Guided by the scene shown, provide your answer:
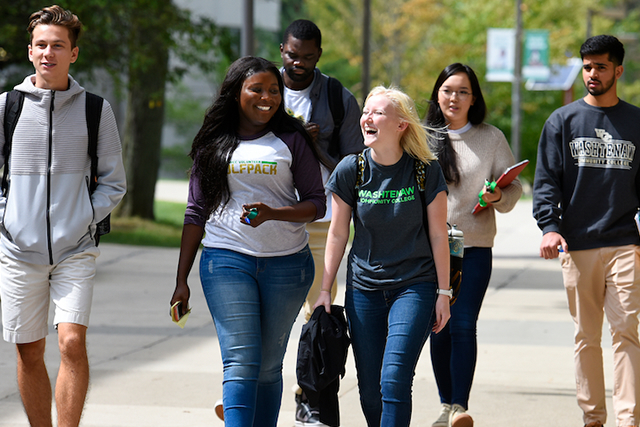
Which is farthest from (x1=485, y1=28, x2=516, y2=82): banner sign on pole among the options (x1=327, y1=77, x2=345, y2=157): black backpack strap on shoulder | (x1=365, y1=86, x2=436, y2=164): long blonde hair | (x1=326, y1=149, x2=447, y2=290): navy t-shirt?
(x1=326, y1=149, x2=447, y2=290): navy t-shirt

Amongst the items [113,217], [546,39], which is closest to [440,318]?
[113,217]

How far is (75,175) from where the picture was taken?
4.05 m

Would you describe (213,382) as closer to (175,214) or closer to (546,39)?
(175,214)

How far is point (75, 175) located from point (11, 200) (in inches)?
11.6

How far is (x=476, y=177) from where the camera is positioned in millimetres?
5055

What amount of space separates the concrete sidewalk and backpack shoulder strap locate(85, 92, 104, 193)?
1607mm

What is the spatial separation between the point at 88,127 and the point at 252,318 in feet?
3.82

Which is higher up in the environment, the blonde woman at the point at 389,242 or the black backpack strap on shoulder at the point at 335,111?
the black backpack strap on shoulder at the point at 335,111

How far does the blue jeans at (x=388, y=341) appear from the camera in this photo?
3750 millimetres

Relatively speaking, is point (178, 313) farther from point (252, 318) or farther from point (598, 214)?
point (598, 214)

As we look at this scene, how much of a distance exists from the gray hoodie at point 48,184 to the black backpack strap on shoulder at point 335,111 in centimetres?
146

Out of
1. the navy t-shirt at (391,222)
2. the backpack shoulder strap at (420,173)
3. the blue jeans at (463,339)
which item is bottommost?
the blue jeans at (463,339)

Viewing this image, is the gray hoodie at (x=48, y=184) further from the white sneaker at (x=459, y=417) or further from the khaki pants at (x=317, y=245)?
the white sneaker at (x=459, y=417)

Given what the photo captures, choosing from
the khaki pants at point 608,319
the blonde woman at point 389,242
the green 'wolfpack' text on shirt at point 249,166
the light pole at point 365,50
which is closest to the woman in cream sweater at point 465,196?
the khaki pants at point 608,319
